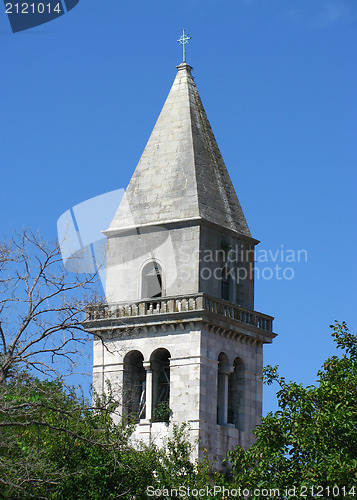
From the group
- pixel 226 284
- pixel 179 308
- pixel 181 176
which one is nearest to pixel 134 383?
pixel 179 308

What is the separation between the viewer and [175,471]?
49.6m

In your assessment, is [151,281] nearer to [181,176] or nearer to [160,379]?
[160,379]

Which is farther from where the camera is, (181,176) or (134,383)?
(181,176)

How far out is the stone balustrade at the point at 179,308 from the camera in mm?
53344

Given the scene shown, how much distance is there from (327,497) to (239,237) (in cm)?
1803

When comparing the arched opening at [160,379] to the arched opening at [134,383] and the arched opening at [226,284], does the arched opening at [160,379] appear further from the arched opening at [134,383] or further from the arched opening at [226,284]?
the arched opening at [226,284]

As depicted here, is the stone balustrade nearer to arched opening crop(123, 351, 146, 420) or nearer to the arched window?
the arched window

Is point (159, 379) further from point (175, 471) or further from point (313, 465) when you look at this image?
point (313, 465)

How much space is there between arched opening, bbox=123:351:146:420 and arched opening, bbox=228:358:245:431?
3.56 m

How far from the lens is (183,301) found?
5366 cm

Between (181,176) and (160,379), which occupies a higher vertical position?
(181,176)

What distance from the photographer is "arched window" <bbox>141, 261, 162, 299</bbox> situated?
55500 mm

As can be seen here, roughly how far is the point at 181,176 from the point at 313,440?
16.8m

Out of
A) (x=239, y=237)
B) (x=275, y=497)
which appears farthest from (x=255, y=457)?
(x=239, y=237)
